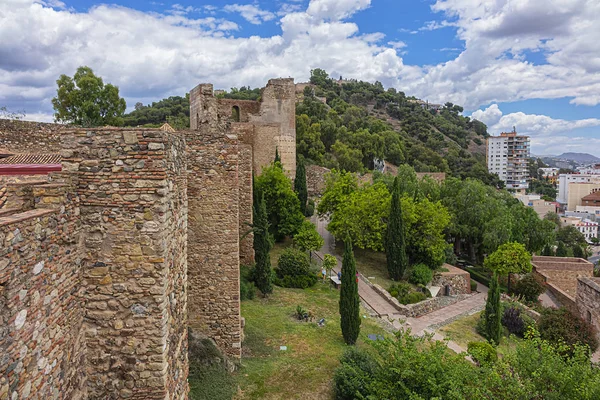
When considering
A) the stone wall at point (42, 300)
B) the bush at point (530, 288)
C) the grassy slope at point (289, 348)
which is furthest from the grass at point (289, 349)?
the bush at point (530, 288)

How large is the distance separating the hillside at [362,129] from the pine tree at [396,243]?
66.5 feet

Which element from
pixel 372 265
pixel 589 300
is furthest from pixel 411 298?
pixel 589 300

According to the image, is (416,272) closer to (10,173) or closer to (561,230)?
(10,173)

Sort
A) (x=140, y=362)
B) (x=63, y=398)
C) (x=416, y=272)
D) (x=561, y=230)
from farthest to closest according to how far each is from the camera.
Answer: (x=561, y=230) < (x=416, y=272) < (x=140, y=362) < (x=63, y=398)

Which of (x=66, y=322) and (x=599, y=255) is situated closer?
(x=66, y=322)

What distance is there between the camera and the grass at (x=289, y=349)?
8.63 metres

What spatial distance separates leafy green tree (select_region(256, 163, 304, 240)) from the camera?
22.8 meters

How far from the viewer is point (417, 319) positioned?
17.5 m

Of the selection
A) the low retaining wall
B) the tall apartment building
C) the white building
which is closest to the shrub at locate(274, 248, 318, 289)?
the low retaining wall

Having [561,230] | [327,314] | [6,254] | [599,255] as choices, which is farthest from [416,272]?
[599,255]

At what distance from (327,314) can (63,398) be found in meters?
11.7

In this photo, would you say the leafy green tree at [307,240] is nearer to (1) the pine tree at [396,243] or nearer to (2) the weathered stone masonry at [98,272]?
(1) the pine tree at [396,243]

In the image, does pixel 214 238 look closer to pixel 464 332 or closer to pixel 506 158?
pixel 464 332

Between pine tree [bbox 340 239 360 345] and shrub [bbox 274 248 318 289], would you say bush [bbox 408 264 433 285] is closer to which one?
shrub [bbox 274 248 318 289]
